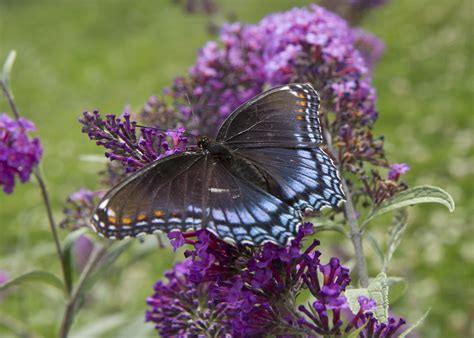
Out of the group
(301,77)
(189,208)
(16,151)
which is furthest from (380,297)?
(16,151)

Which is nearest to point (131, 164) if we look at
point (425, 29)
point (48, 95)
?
point (425, 29)

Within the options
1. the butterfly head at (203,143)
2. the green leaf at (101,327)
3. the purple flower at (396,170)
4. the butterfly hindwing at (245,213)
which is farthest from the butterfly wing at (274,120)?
the green leaf at (101,327)

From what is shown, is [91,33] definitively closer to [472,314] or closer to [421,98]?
[421,98]

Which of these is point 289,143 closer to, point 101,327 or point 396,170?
point 396,170

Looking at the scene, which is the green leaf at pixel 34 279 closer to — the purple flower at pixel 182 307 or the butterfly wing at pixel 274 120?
the purple flower at pixel 182 307

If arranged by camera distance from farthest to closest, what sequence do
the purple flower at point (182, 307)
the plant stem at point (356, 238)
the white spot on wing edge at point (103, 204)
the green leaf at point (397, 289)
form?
the green leaf at point (397, 289), the plant stem at point (356, 238), the purple flower at point (182, 307), the white spot on wing edge at point (103, 204)

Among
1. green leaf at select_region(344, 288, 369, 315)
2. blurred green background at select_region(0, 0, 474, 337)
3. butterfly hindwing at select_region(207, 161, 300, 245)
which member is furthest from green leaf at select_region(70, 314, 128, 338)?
green leaf at select_region(344, 288, 369, 315)

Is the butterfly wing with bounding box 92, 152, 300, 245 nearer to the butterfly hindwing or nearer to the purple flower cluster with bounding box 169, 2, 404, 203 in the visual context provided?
the butterfly hindwing

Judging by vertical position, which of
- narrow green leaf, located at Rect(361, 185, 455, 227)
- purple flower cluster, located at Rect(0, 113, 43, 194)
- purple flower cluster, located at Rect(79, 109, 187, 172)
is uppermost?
purple flower cluster, located at Rect(0, 113, 43, 194)
